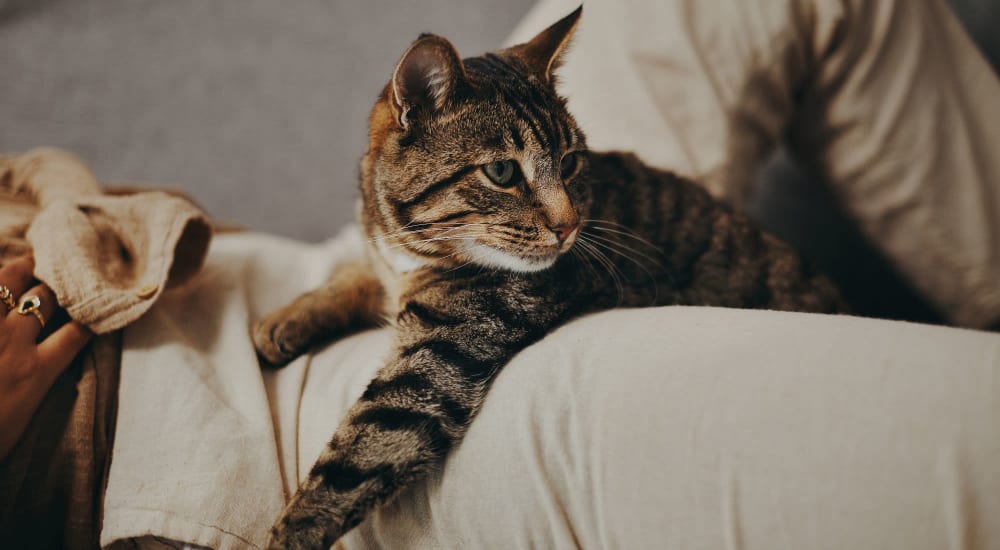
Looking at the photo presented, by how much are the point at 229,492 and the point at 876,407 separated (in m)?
0.69

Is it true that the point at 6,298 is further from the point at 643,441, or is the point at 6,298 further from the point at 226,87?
the point at 226,87

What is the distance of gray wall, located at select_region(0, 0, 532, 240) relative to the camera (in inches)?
57.0

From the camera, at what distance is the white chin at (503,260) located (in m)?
0.81

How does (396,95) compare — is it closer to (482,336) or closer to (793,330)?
(482,336)

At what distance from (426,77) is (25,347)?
1.96 feet

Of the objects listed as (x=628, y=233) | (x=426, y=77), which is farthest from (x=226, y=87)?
(x=628, y=233)

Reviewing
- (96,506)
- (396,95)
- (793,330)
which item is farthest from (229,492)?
(793,330)

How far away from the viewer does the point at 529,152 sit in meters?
0.80

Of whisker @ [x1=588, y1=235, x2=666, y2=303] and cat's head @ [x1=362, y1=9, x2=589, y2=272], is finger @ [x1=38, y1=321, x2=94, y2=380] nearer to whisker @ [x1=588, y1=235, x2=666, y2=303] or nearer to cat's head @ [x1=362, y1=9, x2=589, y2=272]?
cat's head @ [x1=362, y1=9, x2=589, y2=272]

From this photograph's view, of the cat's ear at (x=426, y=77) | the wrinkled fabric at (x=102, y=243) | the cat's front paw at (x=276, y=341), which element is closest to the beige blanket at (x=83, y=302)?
the wrinkled fabric at (x=102, y=243)

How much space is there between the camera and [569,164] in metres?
0.87

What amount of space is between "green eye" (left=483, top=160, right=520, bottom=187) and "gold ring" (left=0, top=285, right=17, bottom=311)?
639 mm

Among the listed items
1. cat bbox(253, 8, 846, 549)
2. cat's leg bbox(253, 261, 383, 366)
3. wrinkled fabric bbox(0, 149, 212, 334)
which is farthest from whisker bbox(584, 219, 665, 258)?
wrinkled fabric bbox(0, 149, 212, 334)

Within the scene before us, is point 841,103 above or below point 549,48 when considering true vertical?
below
